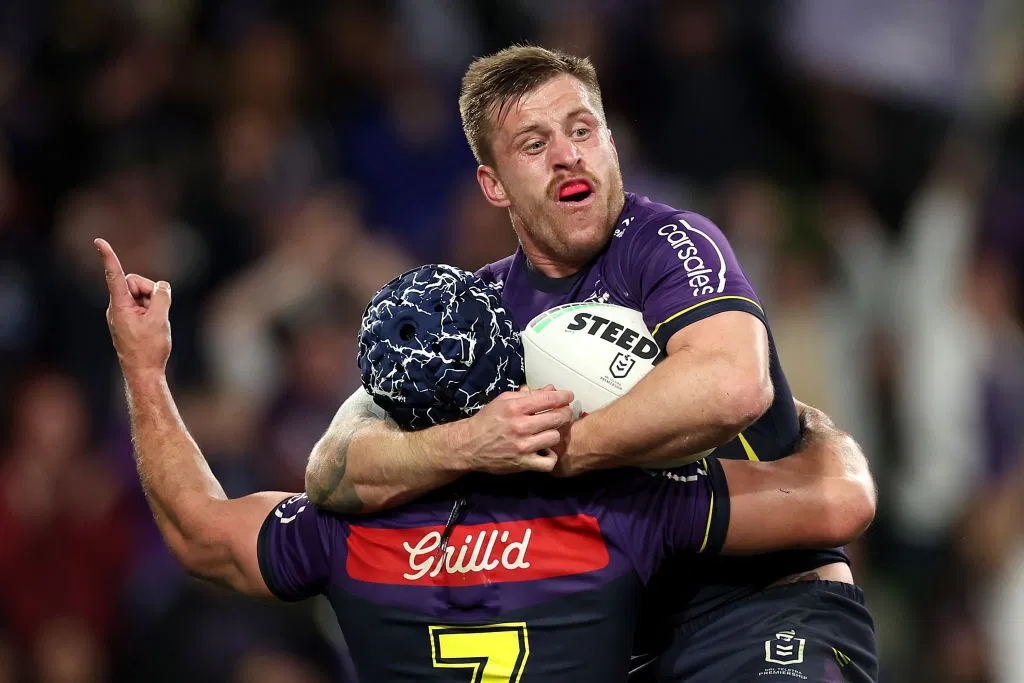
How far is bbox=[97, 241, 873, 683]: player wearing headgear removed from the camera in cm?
310

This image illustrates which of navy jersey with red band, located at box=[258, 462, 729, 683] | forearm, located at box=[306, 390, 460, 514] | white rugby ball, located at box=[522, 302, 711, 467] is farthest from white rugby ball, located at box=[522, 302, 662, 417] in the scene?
forearm, located at box=[306, 390, 460, 514]

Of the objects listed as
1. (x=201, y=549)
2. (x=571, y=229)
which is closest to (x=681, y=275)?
(x=571, y=229)

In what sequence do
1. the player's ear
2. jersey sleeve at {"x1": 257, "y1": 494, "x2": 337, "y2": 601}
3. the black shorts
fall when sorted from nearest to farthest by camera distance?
jersey sleeve at {"x1": 257, "y1": 494, "x2": 337, "y2": 601} → the black shorts → the player's ear

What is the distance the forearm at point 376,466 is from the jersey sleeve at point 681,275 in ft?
2.03

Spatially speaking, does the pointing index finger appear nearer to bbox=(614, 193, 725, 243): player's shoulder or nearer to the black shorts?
bbox=(614, 193, 725, 243): player's shoulder

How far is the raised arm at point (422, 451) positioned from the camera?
9.95ft

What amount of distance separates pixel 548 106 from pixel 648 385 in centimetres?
104

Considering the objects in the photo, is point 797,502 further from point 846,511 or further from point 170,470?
point 170,470

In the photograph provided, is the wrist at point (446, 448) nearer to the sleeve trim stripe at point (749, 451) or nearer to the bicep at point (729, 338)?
the bicep at point (729, 338)

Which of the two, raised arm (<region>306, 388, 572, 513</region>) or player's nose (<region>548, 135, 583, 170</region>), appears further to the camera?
player's nose (<region>548, 135, 583, 170</region>)

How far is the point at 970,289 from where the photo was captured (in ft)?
24.3

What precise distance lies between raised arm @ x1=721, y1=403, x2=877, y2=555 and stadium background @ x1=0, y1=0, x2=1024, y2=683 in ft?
11.0

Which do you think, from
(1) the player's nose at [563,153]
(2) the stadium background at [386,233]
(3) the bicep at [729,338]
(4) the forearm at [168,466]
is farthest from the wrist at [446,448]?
(2) the stadium background at [386,233]

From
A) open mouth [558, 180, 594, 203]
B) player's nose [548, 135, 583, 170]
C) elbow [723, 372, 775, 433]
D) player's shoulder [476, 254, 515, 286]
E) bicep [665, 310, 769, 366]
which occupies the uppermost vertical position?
player's nose [548, 135, 583, 170]
